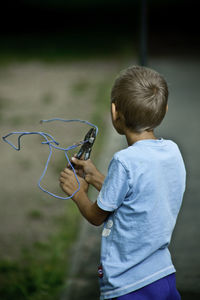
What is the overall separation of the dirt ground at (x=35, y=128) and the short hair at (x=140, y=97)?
7.34 feet

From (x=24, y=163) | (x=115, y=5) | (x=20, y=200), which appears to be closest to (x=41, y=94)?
(x=24, y=163)

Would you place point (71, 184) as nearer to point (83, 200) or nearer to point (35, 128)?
point (83, 200)

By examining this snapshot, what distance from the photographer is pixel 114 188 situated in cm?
170

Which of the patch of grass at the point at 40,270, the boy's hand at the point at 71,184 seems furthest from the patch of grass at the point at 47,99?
the boy's hand at the point at 71,184

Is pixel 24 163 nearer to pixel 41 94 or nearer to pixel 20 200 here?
pixel 20 200

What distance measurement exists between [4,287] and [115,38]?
36.3ft

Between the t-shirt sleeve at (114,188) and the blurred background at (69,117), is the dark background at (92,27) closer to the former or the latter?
the blurred background at (69,117)

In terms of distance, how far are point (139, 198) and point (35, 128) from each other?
199 inches

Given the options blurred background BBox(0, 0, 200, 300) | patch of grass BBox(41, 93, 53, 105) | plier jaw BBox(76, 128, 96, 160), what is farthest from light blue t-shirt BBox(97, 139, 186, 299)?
patch of grass BBox(41, 93, 53, 105)

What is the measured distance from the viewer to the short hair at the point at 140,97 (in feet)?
5.60

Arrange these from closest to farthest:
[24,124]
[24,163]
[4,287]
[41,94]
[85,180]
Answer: [85,180], [4,287], [24,163], [24,124], [41,94]

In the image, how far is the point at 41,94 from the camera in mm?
8648

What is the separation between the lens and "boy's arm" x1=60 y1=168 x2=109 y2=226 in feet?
5.94

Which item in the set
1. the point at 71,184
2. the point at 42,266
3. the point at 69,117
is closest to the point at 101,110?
the point at 69,117
